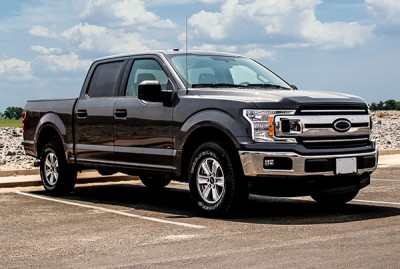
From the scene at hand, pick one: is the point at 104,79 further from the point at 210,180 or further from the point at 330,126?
the point at 330,126

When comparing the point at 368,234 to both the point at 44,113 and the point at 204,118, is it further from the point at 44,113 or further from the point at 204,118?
the point at 44,113

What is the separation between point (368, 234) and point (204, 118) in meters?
2.59

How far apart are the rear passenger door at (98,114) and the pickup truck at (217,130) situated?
0.06 ft

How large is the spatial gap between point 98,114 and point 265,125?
335 cm

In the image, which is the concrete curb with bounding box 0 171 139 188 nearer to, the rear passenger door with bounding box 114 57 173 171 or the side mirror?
the rear passenger door with bounding box 114 57 173 171

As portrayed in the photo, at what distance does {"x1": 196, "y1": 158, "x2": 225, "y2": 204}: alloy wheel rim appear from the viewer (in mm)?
9352

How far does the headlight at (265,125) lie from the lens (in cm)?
891

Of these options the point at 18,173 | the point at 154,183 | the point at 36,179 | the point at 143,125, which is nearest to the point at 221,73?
the point at 143,125

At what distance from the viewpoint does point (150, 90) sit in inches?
391

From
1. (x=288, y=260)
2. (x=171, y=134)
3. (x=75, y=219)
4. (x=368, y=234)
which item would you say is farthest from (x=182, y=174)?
(x=288, y=260)

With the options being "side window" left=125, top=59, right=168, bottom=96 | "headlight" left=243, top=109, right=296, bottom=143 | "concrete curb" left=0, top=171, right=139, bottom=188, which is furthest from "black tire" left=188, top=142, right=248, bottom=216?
"concrete curb" left=0, top=171, right=139, bottom=188

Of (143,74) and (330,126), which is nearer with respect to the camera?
(330,126)

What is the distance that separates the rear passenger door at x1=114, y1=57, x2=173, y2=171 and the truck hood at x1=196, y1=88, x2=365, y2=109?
735 mm

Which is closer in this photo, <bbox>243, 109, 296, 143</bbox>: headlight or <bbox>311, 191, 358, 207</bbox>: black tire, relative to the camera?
<bbox>243, 109, 296, 143</bbox>: headlight
